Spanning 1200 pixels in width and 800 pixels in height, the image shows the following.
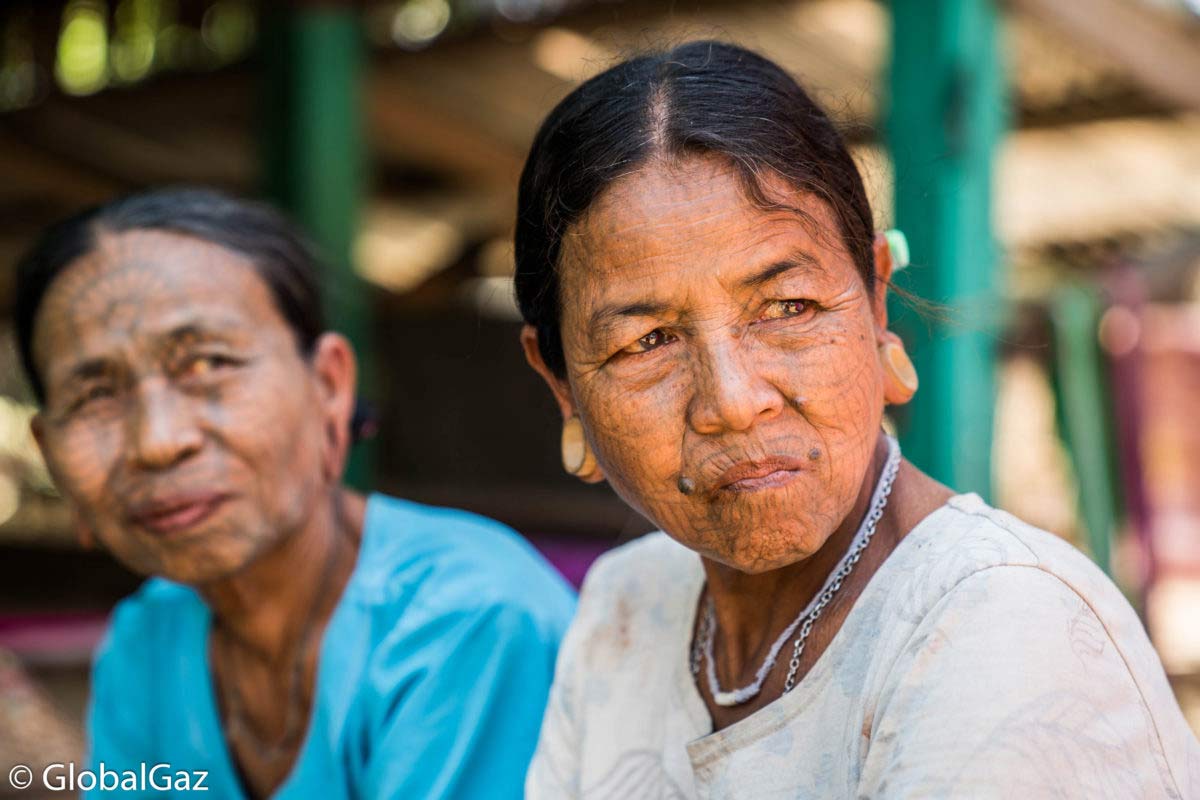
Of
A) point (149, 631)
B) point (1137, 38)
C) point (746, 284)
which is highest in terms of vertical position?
point (1137, 38)

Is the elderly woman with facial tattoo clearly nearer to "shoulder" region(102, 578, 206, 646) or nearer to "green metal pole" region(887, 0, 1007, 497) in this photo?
"shoulder" region(102, 578, 206, 646)

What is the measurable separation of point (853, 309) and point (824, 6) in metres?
2.75

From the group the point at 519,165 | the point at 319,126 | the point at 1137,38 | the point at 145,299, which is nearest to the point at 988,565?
the point at 145,299

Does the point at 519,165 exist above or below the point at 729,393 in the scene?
below

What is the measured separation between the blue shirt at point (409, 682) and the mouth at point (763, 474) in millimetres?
849

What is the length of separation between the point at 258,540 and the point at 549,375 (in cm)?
79

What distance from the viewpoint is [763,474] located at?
1398mm

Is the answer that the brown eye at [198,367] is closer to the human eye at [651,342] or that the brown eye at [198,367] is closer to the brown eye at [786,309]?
the human eye at [651,342]

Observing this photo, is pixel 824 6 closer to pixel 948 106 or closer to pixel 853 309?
pixel 948 106

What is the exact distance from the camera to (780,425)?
139cm

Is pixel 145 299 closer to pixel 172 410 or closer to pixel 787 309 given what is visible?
pixel 172 410

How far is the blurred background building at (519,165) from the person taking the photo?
3.11m

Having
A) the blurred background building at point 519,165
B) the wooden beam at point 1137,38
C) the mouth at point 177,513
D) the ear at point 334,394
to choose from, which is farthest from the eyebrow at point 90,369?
the wooden beam at point 1137,38

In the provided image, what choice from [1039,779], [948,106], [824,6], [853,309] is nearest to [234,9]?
[824,6]
